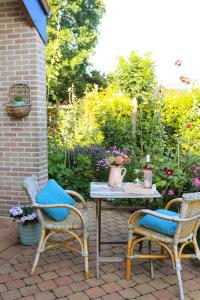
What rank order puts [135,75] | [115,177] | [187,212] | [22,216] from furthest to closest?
[135,75] → [22,216] → [115,177] → [187,212]

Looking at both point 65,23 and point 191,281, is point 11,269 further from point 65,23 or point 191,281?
point 65,23

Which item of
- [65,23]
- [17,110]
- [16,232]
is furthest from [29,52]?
[65,23]

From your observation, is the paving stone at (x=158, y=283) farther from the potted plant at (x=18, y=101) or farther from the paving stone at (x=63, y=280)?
the potted plant at (x=18, y=101)

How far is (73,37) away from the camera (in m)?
16.6

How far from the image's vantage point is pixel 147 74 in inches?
359

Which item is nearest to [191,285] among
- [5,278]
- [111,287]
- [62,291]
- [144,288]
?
[144,288]

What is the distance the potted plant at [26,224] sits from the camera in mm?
3488

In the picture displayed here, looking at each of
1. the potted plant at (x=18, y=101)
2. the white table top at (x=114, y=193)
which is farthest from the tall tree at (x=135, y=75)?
the white table top at (x=114, y=193)

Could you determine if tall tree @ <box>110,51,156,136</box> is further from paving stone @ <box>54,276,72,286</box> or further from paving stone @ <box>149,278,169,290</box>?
paving stone @ <box>54,276,72,286</box>

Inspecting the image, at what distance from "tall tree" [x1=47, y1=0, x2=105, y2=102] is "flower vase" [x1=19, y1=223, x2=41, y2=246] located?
40.8ft

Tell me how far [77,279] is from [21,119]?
6.98 ft

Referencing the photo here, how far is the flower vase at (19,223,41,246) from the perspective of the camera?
353cm

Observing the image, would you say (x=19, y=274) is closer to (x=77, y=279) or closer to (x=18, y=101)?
(x=77, y=279)

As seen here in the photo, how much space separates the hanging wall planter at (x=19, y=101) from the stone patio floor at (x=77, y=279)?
1551 millimetres
